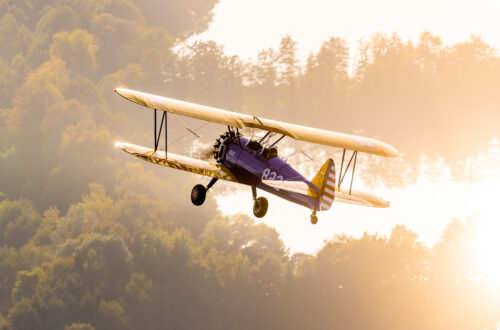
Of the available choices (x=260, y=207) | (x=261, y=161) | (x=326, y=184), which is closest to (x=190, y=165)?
(x=261, y=161)

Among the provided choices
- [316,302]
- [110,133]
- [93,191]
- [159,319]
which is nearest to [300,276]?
[316,302]

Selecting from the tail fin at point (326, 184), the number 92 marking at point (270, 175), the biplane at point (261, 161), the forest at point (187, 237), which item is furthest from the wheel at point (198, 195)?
the forest at point (187, 237)

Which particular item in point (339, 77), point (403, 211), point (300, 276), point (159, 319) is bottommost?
point (159, 319)

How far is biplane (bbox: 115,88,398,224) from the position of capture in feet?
92.9

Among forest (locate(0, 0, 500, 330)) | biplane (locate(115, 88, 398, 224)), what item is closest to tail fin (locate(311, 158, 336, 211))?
biplane (locate(115, 88, 398, 224))

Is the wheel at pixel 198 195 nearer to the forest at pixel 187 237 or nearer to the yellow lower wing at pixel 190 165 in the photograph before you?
the yellow lower wing at pixel 190 165

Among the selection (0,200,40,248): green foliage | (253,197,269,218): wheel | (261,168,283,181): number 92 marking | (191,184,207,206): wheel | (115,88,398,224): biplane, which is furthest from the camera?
(0,200,40,248): green foliage

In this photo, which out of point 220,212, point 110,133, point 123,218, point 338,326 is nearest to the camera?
point 338,326

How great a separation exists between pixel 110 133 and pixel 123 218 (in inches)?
1168

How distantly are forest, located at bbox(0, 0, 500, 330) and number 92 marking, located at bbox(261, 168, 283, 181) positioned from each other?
107m

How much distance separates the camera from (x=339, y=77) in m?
197

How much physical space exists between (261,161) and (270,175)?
25.6 inches

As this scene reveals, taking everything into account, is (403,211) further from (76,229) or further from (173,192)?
(76,229)

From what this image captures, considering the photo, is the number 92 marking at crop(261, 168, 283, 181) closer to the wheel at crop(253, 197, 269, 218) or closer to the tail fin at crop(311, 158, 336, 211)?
the wheel at crop(253, 197, 269, 218)
